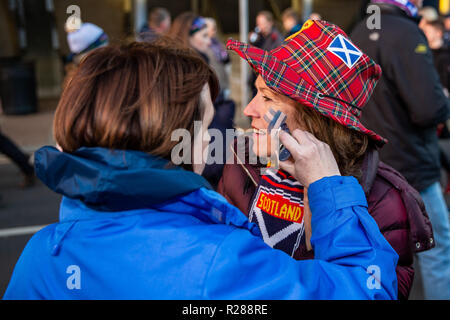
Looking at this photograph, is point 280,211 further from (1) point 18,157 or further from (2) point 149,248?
(1) point 18,157

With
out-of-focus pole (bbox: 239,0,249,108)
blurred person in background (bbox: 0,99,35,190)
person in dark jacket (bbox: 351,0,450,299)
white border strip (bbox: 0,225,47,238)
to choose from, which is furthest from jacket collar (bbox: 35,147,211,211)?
out-of-focus pole (bbox: 239,0,249,108)

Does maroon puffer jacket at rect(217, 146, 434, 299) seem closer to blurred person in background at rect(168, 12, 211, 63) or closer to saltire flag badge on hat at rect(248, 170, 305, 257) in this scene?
saltire flag badge on hat at rect(248, 170, 305, 257)

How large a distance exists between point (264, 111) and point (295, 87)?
0.19 metres

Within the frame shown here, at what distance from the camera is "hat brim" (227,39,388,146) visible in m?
1.72

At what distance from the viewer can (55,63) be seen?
1404cm

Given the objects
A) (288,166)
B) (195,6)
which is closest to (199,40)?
(288,166)

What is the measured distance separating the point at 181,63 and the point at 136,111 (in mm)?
211

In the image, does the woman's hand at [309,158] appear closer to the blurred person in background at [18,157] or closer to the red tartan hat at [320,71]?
the red tartan hat at [320,71]

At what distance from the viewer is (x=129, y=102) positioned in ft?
4.13

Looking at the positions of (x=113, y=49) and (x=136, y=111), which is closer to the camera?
(x=136, y=111)

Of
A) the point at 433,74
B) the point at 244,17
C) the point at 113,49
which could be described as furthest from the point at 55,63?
the point at 113,49

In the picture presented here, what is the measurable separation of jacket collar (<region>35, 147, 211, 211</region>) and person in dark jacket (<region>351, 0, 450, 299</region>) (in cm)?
214
